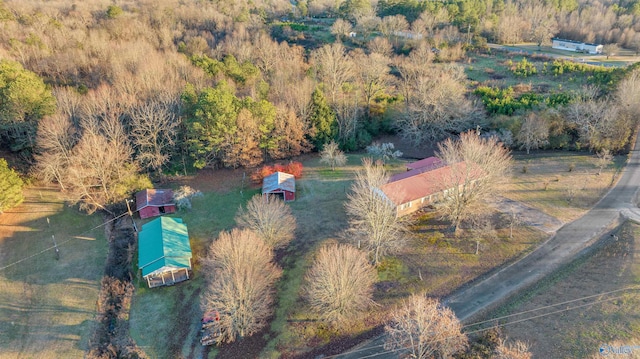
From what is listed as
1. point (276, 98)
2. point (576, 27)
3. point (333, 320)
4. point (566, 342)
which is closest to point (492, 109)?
point (276, 98)

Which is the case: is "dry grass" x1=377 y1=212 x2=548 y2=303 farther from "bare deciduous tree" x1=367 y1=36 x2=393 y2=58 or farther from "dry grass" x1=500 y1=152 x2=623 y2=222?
"bare deciduous tree" x1=367 y1=36 x2=393 y2=58

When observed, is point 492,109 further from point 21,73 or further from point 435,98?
point 21,73

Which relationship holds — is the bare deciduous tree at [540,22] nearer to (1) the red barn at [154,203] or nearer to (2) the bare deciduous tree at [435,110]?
(2) the bare deciduous tree at [435,110]

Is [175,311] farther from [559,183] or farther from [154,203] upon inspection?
[559,183]

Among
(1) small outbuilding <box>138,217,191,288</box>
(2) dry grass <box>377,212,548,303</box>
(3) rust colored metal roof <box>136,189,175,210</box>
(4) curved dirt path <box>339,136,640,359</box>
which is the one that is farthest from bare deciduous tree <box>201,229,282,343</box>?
(3) rust colored metal roof <box>136,189,175,210</box>


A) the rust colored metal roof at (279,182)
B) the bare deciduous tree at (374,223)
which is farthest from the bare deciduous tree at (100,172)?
the bare deciduous tree at (374,223)
